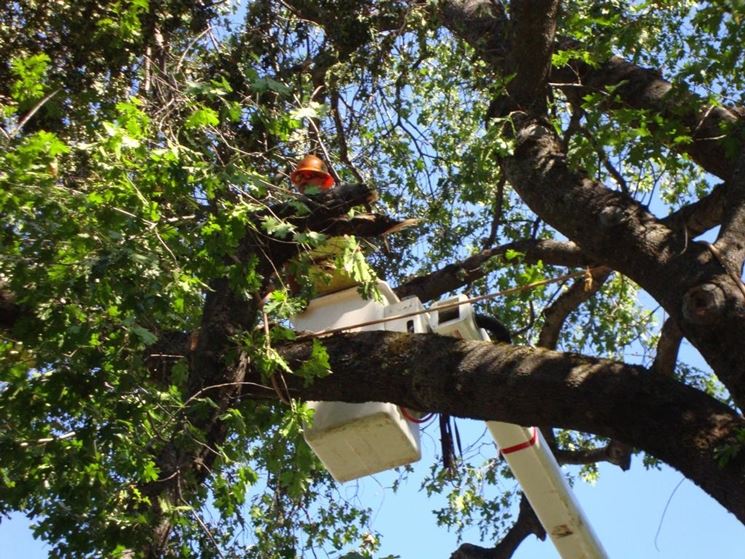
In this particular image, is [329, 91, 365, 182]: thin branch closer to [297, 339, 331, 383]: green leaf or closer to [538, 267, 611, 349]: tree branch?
[538, 267, 611, 349]: tree branch

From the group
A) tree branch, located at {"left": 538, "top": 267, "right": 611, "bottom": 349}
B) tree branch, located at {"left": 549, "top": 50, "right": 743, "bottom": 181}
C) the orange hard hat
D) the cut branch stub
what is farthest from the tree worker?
tree branch, located at {"left": 538, "top": 267, "right": 611, "bottom": 349}

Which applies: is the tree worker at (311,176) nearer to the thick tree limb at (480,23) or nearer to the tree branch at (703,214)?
the tree branch at (703,214)

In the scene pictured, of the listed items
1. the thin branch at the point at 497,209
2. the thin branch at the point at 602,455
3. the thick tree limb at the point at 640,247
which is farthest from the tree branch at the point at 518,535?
the thick tree limb at the point at 640,247

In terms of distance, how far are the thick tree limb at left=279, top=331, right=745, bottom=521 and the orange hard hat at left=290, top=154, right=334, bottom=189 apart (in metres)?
0.96

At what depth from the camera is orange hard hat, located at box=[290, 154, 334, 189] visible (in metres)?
5.88

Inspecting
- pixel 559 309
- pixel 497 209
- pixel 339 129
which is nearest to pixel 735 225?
pixel 559 309

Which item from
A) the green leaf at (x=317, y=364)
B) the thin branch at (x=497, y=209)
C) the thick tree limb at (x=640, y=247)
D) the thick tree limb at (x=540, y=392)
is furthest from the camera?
the thin branch at (x=497, y=209)

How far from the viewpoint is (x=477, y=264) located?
750 cm

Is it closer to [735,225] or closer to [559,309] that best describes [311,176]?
[735,225]

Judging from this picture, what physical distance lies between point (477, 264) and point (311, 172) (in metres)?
1.97

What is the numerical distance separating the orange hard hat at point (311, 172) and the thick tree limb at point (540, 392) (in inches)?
37.8

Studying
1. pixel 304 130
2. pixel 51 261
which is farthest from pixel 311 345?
pixel 304 130

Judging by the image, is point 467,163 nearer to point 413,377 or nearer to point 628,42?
point 628,42

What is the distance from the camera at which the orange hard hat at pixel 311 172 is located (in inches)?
232
